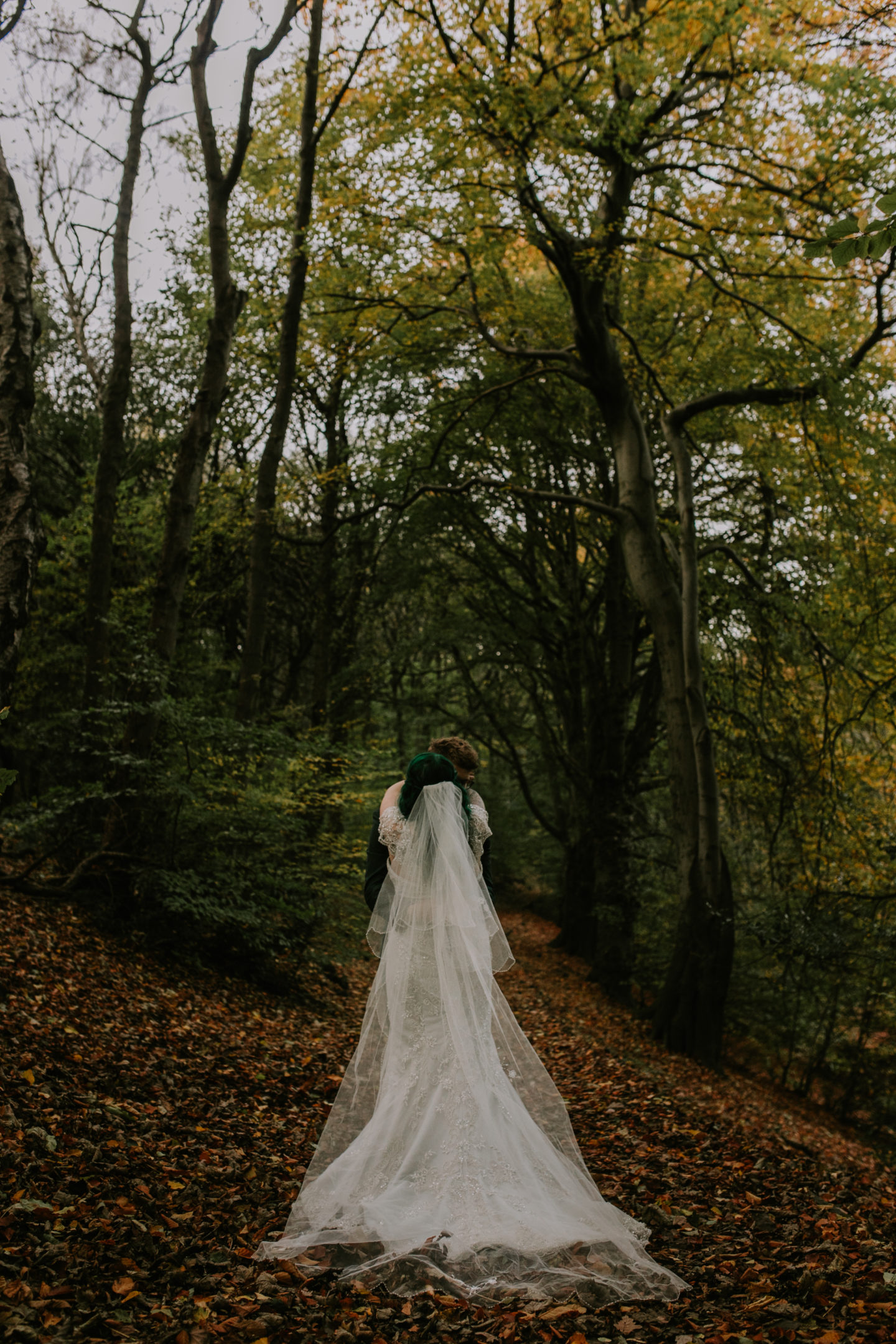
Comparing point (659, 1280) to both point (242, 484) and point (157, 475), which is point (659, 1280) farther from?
point (157, 475)

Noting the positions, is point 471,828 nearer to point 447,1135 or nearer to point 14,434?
point 447,1135

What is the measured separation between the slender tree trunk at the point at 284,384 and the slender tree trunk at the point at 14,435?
16.6 feet

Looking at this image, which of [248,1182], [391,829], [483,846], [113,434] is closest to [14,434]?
[391,829]

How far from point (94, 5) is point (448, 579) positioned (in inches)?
429

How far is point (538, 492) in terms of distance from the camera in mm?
10742

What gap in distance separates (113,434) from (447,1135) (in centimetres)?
887

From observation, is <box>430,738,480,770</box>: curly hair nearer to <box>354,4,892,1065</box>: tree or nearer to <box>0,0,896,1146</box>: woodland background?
<box>0,0,896,1146</box>: woodland background

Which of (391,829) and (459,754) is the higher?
→ (459,754)

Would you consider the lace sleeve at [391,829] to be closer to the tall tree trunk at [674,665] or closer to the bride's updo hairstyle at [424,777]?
the bride's updo hairstyle at [424,777]

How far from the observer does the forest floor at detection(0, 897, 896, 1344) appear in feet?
10.6

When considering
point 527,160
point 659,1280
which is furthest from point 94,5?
point 659,1280

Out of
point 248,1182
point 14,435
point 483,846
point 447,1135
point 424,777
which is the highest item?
point 14,435

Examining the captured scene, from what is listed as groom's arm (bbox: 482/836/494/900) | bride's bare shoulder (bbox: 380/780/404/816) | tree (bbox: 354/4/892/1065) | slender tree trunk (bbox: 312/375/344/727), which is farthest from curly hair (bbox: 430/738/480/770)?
slender tree trunk (bbox: 312/375/344/727)

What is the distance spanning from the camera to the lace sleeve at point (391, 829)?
516 cm
